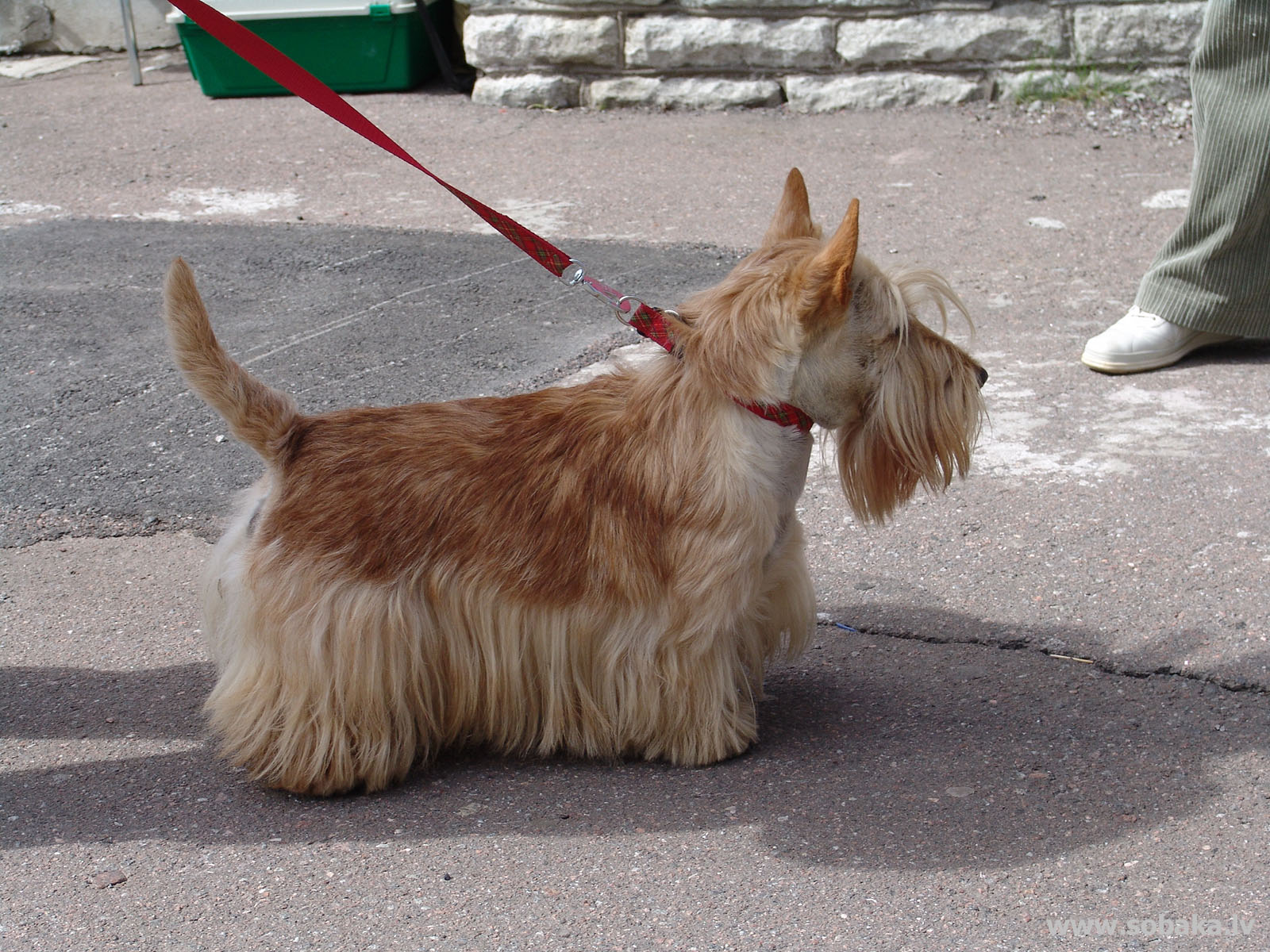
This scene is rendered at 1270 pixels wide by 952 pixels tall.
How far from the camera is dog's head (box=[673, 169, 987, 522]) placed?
2.68 m

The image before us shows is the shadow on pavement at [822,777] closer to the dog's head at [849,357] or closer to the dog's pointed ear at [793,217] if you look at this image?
the dog's head at [849,357]

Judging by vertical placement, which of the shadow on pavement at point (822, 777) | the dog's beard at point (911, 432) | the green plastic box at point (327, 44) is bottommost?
the shadow on pavement at point (822, 777)

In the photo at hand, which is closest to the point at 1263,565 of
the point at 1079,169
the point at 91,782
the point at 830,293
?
the point at 830,293

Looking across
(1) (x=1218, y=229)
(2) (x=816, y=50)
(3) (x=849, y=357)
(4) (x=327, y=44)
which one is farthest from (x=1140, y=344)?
(4) (x=327, y=44)

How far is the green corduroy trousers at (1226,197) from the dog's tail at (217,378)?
3.63m

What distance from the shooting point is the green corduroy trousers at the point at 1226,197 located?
A: 4.66 meters

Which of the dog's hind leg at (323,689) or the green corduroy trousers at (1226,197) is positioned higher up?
the green corduroy trousers at (1226,197)

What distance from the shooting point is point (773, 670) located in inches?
136

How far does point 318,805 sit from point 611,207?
474 centimetres

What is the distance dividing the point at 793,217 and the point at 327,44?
21.7 feet

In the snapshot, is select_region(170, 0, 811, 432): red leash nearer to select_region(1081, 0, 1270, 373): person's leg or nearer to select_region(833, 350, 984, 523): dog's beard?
select_region(833, 350, 984, 523): dog's beard

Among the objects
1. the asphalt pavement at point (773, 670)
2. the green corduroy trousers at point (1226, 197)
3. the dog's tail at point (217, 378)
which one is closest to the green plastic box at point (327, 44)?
the asphalt pavement at point (773, 670)

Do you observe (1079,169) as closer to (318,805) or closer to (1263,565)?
(1263,565)

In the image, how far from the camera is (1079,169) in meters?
7.25
